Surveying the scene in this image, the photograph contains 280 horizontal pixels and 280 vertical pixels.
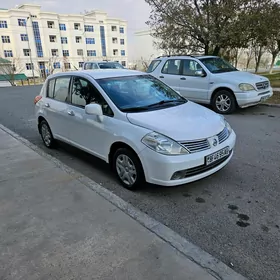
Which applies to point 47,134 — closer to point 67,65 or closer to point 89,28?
point 67,65

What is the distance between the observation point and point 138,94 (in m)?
4.13

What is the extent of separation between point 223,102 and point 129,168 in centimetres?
546

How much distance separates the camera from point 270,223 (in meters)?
2.79

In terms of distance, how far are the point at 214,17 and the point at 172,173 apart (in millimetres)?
11786

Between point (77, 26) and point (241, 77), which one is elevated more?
point (77, 26)

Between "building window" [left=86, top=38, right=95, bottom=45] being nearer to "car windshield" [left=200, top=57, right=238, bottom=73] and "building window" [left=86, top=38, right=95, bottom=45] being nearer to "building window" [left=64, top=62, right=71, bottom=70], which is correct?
"building window" [left=64, top=62, right=71, bottom=70]

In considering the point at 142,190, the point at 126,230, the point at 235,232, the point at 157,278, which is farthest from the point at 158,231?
the point at 142,190

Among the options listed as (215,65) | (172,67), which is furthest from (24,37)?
(215,65)

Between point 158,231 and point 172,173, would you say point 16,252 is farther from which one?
point 172,173

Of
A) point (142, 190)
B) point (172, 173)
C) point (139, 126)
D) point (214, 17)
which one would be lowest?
point (142, 190)

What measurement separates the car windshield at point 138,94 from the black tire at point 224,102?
3845 millimetres

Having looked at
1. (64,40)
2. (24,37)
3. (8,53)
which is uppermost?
(24,37)

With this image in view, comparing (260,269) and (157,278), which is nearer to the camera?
(157,278)

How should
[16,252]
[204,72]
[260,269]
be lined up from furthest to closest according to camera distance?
1. [204,72]
2. [16,252]
3. [260,269]
